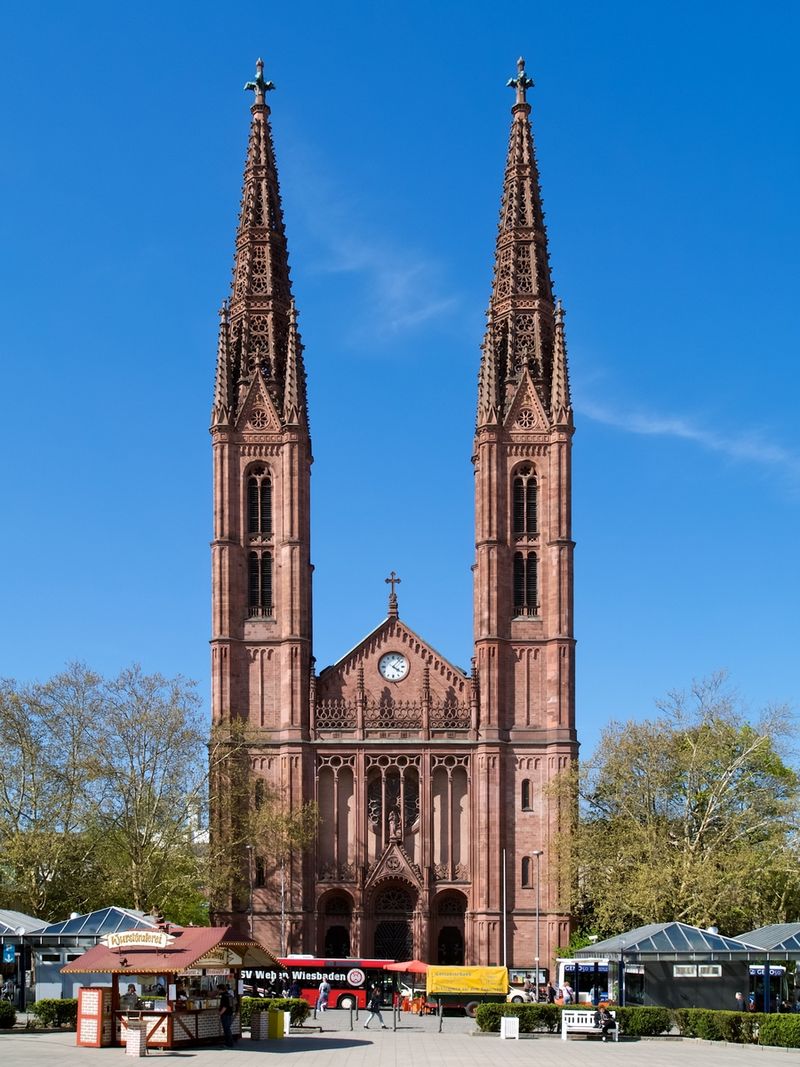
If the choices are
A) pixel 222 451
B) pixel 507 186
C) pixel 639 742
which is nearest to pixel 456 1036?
pixel 639 742

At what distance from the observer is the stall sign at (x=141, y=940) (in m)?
47.3

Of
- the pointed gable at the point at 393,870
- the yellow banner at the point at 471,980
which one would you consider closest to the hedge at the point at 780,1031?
the yellow banner at the point at 471,980

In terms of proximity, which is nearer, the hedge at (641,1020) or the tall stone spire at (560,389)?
the hedge at (641,1020)

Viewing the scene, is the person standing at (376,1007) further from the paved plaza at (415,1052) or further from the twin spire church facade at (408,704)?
the twin spire church facade at (408,704)

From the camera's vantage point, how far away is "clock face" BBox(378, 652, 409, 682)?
308 ft

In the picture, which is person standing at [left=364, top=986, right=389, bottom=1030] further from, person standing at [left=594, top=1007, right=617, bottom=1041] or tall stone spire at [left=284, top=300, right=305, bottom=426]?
tall stone spire at [left=284, top=300, right=305, bottom=426]

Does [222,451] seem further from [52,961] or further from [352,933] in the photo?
[52,961]

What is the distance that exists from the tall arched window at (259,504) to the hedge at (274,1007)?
40068 mm

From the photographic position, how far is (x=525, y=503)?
94.4m

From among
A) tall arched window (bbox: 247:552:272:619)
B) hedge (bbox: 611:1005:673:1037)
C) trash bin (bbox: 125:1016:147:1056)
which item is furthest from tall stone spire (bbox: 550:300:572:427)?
trash bin (bbox: 125:1016:147:1056)

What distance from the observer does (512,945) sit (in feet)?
290

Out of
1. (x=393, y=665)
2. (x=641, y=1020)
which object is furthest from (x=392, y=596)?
(x=641, y=1020)

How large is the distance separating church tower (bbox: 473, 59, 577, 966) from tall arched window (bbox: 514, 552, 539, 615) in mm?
56

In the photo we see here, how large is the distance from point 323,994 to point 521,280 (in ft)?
148
